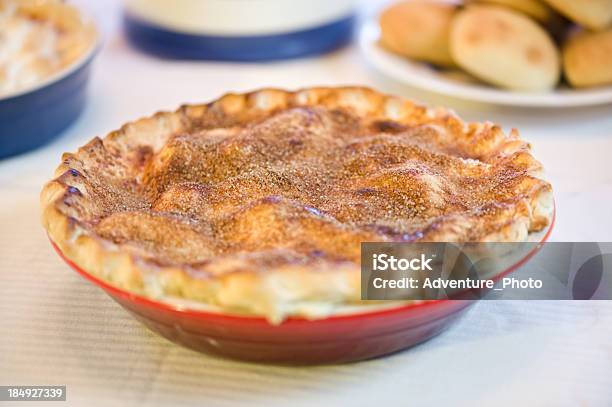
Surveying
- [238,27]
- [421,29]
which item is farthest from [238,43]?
[421,29]

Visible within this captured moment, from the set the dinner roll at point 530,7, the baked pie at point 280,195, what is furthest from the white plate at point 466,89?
the baked pie at point 280,195

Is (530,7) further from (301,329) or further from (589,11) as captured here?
(301,329)

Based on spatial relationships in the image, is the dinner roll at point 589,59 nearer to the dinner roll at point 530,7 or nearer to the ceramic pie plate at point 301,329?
the dinner roll at point 530,7

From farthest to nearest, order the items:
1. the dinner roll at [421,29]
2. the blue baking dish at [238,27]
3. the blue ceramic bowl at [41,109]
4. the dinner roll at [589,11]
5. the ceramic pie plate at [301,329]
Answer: the blue baking dish at [238,27] < the dinner roll at [421,29] < the dinner roll at [589,11] < the blue ceramic bowl at [41,109] < the ceramic pie plate at [301,329]

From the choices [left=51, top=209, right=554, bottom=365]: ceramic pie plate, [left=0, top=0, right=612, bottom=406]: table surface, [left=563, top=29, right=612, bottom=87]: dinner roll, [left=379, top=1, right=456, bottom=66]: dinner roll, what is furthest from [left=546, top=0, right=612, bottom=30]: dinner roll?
[left=51, top=209, right=554, bottom=365]: ceramic pie plate

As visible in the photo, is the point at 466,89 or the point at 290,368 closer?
the point at 290,368

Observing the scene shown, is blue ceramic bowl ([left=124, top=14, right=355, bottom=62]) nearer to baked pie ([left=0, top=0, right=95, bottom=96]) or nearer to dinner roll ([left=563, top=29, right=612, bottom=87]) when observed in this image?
baked pie ([left=0, top=0, right=95, bottom=96])
